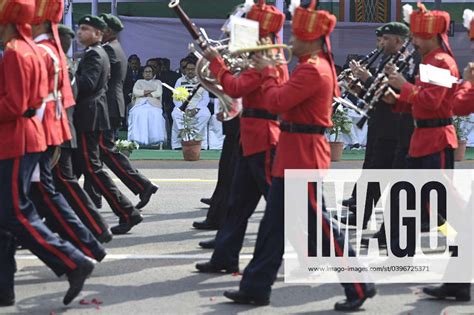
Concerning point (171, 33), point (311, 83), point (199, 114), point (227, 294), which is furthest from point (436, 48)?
point (171, 33)

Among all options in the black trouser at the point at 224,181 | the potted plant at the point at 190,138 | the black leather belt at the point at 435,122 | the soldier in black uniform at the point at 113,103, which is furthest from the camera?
the potted plant at the point at 190,138

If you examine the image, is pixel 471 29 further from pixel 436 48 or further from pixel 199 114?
pixel 199 114

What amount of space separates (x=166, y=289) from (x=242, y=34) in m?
1.94

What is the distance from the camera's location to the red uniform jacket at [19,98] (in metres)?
7.33

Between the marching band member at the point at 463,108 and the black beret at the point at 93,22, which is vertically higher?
the black beret at the point at 93,22

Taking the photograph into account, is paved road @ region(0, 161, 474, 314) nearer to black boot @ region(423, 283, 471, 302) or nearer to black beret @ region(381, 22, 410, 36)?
black boot @ region(423, 283, 471, 302)

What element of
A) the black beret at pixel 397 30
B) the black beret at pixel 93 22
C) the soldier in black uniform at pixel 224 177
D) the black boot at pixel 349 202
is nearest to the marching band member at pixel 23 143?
the soldier in black uniform at pixel 224 177

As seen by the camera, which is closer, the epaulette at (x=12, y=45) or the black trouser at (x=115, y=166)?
the epaulette at (x=12, y=45)

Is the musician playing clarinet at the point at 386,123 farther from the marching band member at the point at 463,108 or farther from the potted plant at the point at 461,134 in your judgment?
the potted plant at the point at 461,134

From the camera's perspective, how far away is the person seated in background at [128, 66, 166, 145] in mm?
19766

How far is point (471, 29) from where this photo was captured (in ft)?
28.0

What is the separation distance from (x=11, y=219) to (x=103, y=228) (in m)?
1.79

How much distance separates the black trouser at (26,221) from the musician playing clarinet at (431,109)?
102 inches

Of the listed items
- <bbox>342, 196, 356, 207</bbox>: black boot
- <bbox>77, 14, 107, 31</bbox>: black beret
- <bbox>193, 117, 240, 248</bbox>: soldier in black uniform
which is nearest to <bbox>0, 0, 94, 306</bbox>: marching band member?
<bbox>193, 117, 240, 248</bbox>: soldier in black uniform
